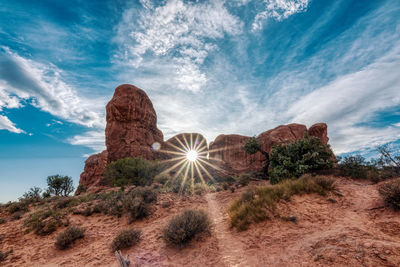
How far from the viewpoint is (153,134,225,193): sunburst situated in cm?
3878

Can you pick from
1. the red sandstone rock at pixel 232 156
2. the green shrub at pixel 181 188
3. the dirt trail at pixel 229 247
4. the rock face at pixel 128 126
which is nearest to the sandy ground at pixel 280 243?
the dirt trail at pixel 229 247

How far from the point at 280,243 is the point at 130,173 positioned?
18313mm

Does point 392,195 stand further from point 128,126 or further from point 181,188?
point 128,126

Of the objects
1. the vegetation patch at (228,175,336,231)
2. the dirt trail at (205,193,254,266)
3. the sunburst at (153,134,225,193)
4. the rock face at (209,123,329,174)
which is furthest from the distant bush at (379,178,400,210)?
the sunburst at (153,134,225,193)

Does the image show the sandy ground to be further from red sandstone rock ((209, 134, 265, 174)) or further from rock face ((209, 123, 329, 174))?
red sandstone rock ((209, 134, 265, 174))

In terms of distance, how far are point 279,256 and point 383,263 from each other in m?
1.81

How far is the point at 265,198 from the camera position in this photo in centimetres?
649

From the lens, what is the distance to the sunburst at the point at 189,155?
38781mm

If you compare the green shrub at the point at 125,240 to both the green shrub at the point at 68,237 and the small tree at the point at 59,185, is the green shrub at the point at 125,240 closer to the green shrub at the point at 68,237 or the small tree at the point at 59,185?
the green shrub at the point at 68,237

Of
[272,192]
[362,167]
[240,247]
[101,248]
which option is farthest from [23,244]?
[362,167]

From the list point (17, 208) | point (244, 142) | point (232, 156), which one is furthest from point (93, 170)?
point (244, 142)

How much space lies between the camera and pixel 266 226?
538 centimetres

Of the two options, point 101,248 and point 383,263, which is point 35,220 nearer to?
point 101,248

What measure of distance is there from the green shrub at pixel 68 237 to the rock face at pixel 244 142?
1666 cm
